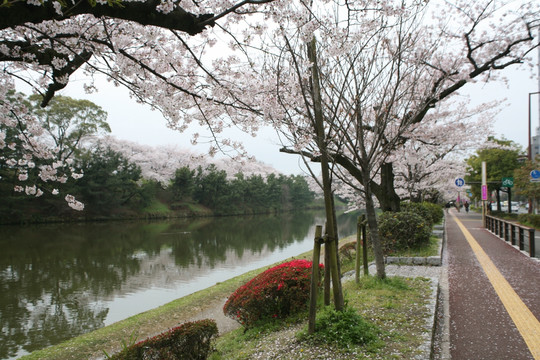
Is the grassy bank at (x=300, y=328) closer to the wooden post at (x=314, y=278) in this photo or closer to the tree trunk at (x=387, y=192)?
the wooden post at (x=314, y=278)

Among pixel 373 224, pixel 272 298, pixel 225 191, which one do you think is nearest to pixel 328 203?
pixel 272 298

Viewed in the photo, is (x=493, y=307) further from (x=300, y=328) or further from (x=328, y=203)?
(x=328, y=203)

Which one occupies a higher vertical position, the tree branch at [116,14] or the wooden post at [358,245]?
the tree branch at [116,14]

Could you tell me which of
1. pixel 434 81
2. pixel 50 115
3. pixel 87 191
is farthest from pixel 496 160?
pixel 50 115

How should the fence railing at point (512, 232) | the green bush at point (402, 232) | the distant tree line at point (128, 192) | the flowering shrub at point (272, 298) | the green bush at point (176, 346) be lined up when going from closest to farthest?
1. the green bush at point (176, 346)
2. the flowering shrub at point (272, 298)
3. the fence railing at point (512, 232)
4. the green bush at point (402, 232)
5. the distant tree line at point (128, 192)

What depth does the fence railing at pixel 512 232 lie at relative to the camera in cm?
847

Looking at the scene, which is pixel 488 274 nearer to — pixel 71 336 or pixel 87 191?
pixel 71 336

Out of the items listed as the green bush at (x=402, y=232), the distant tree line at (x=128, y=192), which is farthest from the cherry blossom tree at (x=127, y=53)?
the distant tree line at (x=128, y=192)

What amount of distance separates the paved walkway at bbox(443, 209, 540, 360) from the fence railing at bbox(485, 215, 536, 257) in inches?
19.0

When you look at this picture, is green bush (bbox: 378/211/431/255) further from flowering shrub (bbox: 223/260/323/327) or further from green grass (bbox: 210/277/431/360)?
flowering shrub (bbox: 223/260/323/327)

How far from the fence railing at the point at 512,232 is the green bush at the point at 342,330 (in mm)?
7131

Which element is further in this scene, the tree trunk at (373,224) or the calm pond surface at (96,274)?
the calm pond surface at (96,274)

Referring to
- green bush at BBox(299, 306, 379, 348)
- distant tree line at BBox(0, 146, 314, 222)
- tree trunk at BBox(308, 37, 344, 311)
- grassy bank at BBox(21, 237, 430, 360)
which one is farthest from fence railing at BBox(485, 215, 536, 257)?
distant tree line at BBox(0, 146, 314, 222)

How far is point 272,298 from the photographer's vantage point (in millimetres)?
4742
